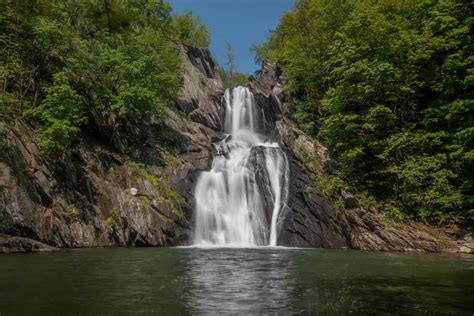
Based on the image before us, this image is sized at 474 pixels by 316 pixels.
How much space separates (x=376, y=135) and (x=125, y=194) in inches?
737

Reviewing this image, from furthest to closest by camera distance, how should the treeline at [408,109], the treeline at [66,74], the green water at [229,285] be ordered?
the treeline at [408,109]
the treeline at [66,74]
the green water at [229,285]

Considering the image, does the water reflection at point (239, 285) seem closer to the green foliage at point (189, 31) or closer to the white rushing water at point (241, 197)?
the white rushing water at point (241, 197)

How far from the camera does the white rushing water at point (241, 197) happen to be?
89.1 ft

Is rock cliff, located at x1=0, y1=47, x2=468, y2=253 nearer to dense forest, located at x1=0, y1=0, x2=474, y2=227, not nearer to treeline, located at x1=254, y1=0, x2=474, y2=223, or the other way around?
dense forest, located at x1=0, y1=0, x2=474, y2=227

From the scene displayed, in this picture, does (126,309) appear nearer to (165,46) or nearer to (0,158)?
(0,158)

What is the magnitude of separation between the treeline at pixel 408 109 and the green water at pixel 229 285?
8477mm

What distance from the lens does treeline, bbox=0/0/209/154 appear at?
77.9 ft

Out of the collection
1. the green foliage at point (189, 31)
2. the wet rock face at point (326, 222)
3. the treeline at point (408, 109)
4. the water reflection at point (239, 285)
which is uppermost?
the green foliage at point (189, 31)

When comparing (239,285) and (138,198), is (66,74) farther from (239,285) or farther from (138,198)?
(239,285)

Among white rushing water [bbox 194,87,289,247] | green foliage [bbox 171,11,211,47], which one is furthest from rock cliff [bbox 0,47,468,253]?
green foliage [bbox 171,11,211,47]

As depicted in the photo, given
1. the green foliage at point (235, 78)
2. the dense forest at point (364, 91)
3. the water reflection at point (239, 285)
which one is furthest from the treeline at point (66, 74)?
the green foliage at point (235, 78)

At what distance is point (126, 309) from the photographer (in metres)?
8.88

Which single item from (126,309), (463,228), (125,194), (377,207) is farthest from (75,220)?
(463,228)

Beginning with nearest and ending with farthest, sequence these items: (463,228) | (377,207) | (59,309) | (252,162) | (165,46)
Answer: (59,309) → (463,228) → (377,207) → (252,162) → (165,46)
